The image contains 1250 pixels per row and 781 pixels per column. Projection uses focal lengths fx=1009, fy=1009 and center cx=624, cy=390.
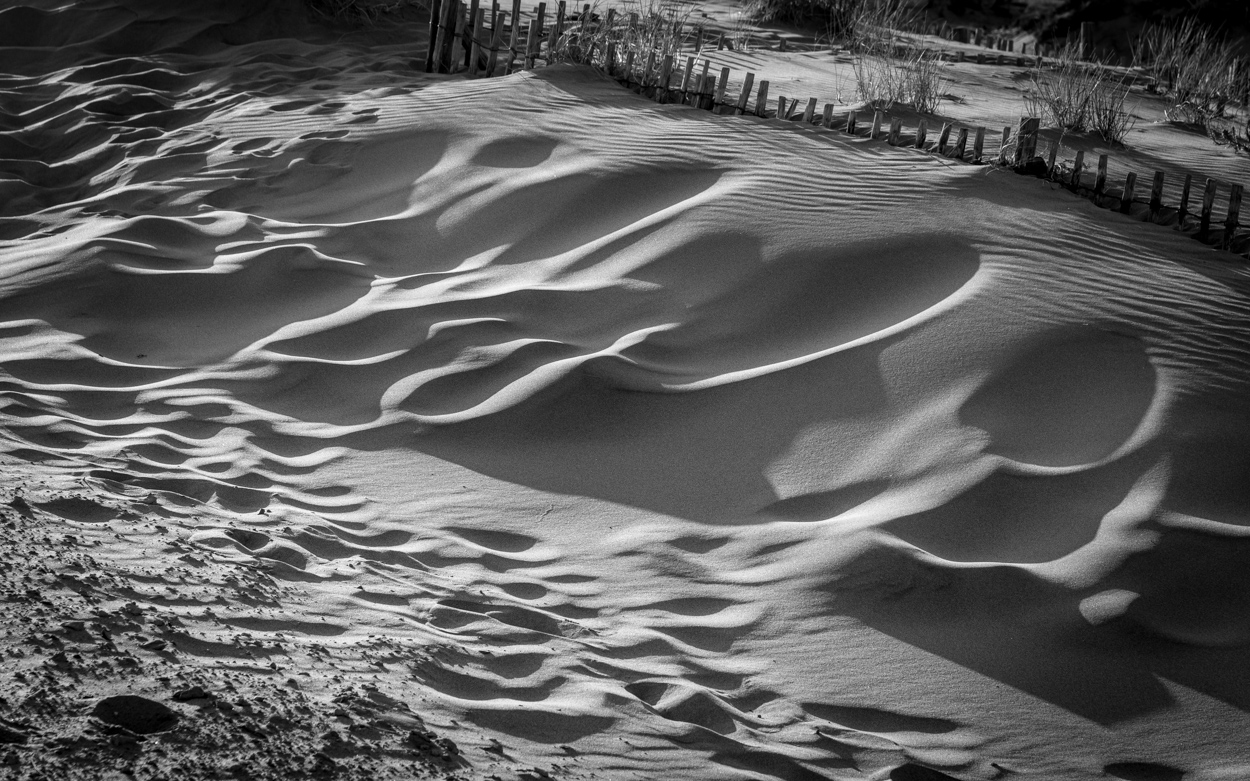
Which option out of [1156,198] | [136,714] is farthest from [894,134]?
[136,714]

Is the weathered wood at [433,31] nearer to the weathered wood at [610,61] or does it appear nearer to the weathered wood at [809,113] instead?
the weathered wood at [610,61]

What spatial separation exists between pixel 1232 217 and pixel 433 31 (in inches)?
194

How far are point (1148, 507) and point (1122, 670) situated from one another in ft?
1.94

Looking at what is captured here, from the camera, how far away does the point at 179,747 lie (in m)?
1.89

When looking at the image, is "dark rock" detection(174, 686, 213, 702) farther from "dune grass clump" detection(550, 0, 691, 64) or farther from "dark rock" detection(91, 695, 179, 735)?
"dune grass clump" detection(550, 0, 691, 64)

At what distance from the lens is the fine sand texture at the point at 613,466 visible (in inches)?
88.2

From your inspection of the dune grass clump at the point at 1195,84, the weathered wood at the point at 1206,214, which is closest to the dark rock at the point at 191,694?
the weathered wood at the point at 1206,214

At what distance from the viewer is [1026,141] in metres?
4.94

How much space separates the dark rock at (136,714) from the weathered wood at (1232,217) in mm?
4520

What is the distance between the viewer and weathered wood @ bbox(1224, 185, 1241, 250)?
443cm

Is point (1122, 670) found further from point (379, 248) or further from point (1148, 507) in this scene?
point (379, 248)

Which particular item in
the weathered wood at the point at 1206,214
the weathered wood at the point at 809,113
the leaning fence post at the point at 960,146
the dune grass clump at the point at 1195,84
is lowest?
the weathered wood at the point at 1206,214

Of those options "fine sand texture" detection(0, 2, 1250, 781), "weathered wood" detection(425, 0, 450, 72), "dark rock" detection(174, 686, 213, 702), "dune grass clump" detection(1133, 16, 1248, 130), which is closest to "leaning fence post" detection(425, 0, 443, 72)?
"weathered wood" detection(425, 0, 450, 72)

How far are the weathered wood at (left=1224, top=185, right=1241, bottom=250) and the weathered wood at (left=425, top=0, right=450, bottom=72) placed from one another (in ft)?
15.9
